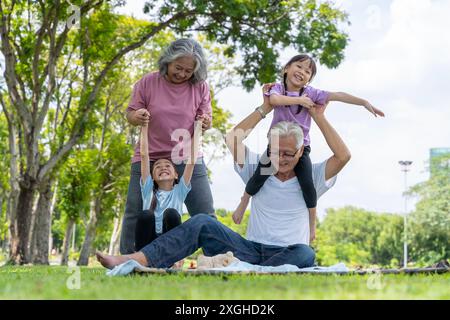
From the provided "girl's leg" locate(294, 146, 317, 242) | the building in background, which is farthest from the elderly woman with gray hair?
the building in background

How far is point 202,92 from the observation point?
6812mm

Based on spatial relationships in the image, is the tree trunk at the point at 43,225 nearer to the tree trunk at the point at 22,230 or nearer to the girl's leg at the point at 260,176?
the tree trunk at the point at 22,230

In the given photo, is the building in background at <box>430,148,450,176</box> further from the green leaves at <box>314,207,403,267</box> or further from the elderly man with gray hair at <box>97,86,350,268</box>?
the elderly man with gray hair at <box>97,86,350,268</box>

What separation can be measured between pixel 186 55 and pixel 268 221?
1704 millimetres

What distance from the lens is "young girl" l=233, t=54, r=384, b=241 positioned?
5.71 m

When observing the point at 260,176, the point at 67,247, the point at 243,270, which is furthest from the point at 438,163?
the point at 243,270

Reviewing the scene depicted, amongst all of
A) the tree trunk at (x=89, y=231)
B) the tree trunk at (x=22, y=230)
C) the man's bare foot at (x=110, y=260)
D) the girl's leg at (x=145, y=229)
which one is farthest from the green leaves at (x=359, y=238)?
the man's bare foot at (x=110, y=260)

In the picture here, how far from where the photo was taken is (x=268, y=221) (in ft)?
18.3

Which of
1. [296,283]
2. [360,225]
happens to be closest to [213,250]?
→ [296,283]

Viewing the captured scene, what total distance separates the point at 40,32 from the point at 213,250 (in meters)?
11.1

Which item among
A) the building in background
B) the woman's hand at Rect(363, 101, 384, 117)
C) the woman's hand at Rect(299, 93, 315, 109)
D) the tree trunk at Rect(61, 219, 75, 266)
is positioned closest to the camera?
the woman's hand at Rect(363, 101, 384, 117)

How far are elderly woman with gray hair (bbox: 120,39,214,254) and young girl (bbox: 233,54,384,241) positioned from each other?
1.85 ft

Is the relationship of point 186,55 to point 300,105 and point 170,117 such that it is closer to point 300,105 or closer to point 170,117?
point 170,117

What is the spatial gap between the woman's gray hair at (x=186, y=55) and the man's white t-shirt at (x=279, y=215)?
4.43ft
